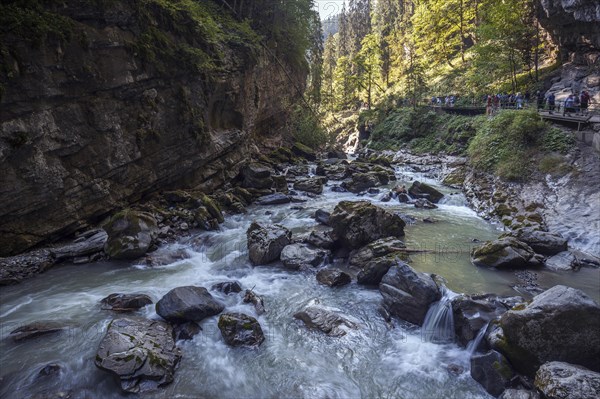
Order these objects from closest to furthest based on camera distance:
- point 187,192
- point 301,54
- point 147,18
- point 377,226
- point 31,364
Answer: point 31,364 → point 377,226 → point 147,18 → point 187,192 → point 301,54

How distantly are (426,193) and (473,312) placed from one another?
12.7 meters

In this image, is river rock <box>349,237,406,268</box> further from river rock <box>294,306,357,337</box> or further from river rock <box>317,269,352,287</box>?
river rock <box>294,306,357,337</box>

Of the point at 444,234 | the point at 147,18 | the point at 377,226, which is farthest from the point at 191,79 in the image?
the point at 444,234

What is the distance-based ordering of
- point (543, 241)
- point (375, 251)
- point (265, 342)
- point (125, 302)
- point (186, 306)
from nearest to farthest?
point (265, 342), point (186, 306), point (125, 302), point (543, 241), point (375, 251)

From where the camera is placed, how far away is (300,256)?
39.4 ft

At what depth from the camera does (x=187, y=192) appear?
58.2 feet

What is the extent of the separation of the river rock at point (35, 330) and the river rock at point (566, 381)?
9879mm

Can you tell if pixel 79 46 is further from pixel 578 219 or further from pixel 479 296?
pixel 578 219

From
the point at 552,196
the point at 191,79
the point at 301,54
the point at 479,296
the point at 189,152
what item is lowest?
the point at 479,296

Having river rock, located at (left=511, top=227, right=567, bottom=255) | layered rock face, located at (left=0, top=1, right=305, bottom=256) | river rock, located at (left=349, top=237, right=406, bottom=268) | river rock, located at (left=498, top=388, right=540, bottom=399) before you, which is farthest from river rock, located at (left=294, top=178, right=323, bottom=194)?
river rock, located at (left=498, top=388, right=540, bottom=399)

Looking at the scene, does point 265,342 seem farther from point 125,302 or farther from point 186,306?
point 125,302

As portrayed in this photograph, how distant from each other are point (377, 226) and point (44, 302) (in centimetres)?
1052

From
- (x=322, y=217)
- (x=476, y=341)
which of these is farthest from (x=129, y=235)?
(x=476, y=341)

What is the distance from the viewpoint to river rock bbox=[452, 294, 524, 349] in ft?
25.2
